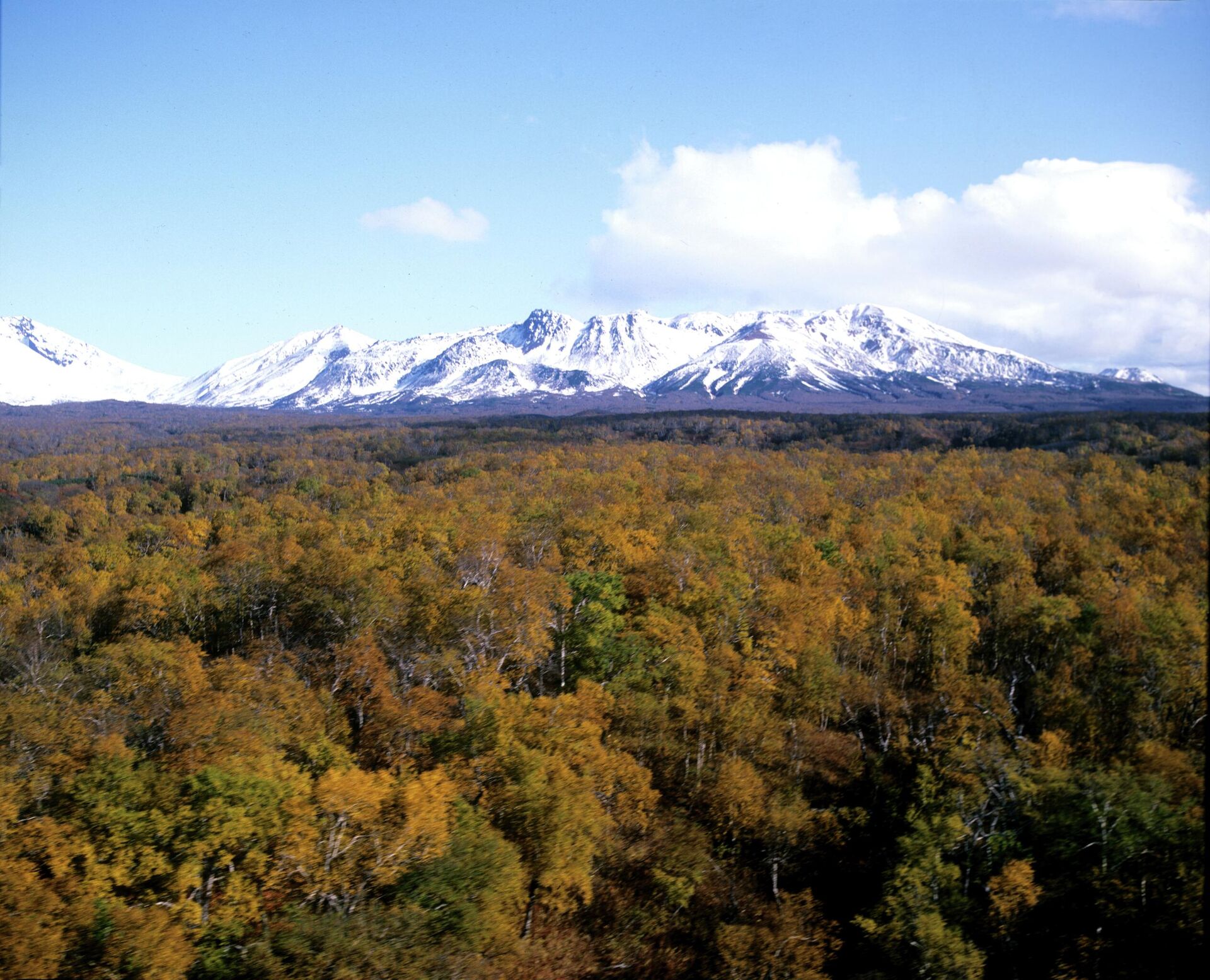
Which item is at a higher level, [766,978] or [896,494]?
[896,494]

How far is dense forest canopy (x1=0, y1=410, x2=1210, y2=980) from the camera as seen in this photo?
19.3m

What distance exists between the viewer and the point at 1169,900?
63.2 feet

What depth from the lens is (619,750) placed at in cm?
2912

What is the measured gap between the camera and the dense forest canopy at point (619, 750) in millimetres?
19328

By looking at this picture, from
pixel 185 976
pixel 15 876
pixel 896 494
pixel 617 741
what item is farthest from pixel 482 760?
pixel 896 494

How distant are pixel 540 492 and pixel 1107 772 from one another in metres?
58.7

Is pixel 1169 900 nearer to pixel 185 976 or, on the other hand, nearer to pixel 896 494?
pixel 185 976

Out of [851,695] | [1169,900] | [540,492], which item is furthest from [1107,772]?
[540,492]

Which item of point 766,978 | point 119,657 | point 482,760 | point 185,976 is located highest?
point 119,657

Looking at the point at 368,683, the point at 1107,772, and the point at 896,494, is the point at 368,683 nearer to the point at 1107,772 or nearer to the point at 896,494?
the point at 1107,772

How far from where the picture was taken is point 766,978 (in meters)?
21.8

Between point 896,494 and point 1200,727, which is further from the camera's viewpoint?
point 896,494

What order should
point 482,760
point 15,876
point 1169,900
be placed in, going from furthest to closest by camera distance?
point 482,760 → point 1169,900 → point 15,876

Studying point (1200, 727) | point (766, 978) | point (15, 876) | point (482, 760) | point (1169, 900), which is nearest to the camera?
point (15, 876)
